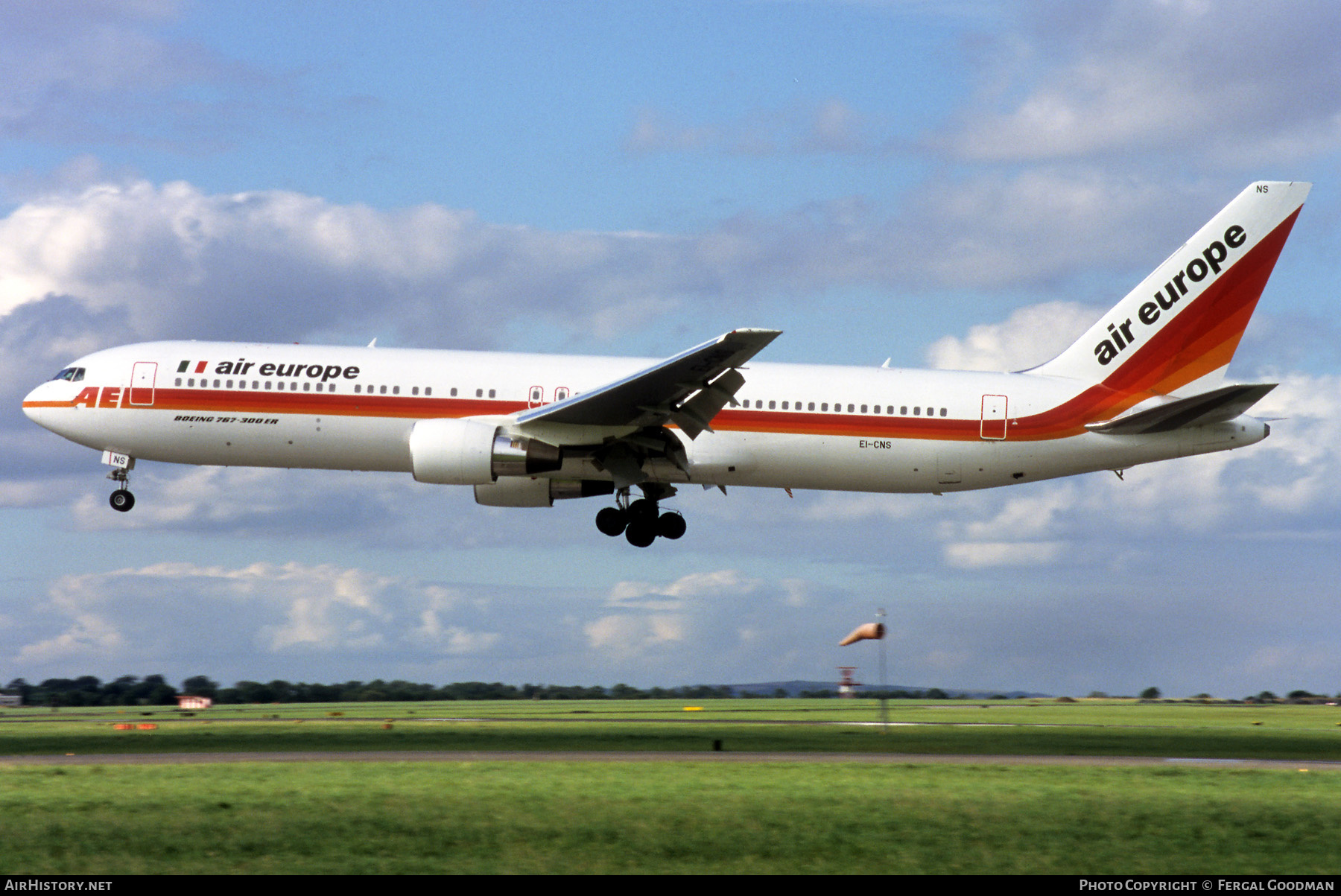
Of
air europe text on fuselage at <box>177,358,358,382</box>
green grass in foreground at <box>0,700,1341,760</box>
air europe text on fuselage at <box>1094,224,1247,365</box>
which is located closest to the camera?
green grass in foreground at <box>0,700,1341,760</box>

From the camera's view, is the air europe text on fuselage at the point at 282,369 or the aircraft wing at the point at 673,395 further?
the air europe text on fuselage at the point at 282,369

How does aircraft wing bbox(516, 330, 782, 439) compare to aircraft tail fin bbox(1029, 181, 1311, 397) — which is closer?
aircraft wing bbox(516, 330, 782, 439)

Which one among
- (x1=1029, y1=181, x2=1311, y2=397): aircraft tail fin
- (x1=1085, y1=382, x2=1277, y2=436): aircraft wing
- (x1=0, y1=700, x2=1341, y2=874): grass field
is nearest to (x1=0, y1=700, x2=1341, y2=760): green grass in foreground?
(x1=0, y1=700, x2=1341, y2=874): grass field

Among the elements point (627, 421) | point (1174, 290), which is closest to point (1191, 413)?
point (1174, 290)

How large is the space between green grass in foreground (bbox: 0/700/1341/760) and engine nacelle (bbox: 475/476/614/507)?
18.3 feet

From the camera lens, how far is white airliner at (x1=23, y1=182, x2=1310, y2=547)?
103 ft

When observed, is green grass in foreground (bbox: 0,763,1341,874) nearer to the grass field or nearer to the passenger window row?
the grass field

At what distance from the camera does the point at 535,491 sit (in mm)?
33469

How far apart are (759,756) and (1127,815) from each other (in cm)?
638

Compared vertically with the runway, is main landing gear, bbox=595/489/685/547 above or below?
above

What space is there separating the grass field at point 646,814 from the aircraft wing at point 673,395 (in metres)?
8.06

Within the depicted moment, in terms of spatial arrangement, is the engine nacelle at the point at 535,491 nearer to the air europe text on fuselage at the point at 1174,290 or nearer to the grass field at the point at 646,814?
the grass field at the point at 646,814

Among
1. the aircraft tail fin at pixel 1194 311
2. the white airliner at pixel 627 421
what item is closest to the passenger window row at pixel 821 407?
the white airliner at pixel 627 421

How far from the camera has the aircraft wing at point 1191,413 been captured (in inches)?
1185
